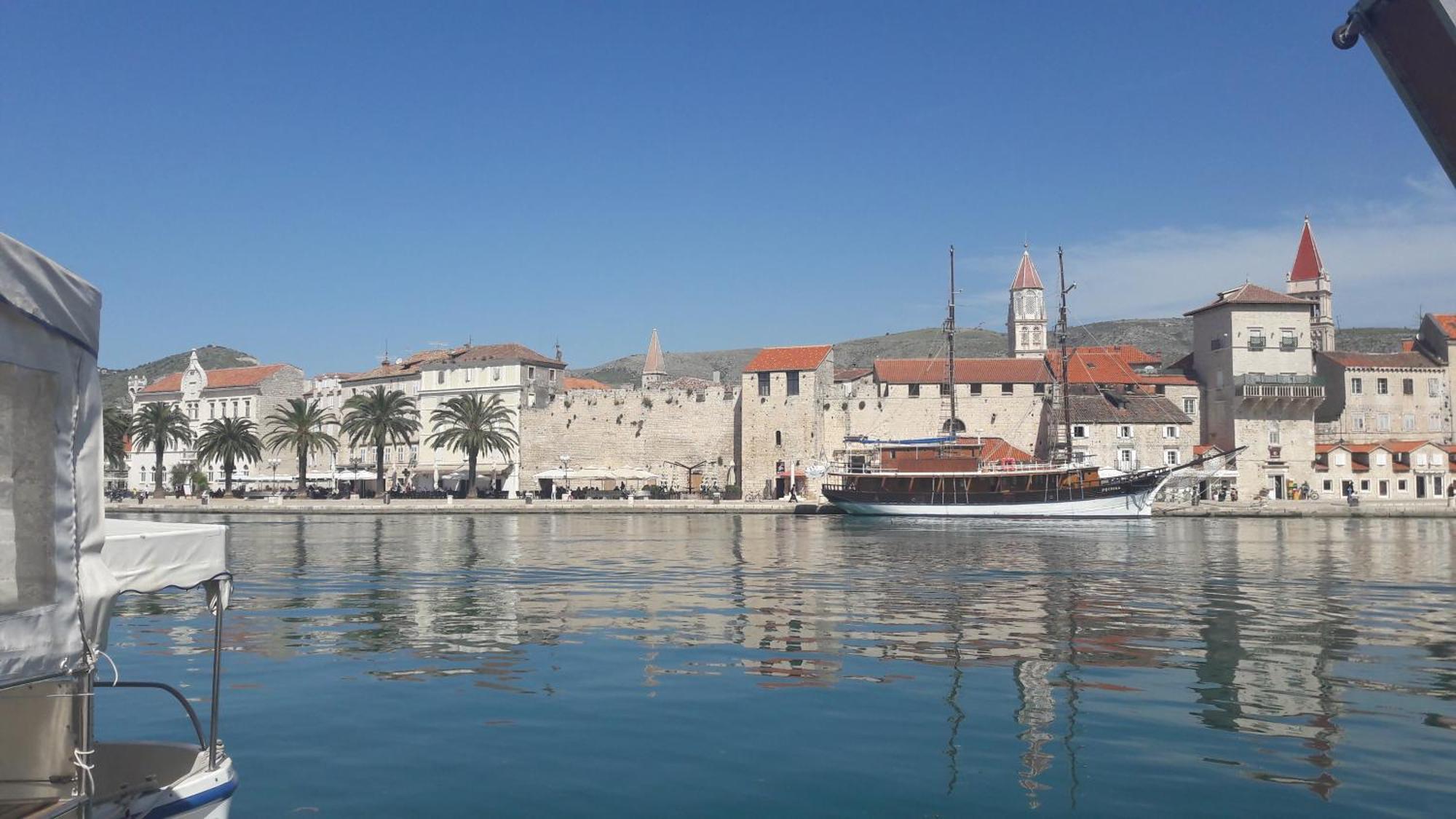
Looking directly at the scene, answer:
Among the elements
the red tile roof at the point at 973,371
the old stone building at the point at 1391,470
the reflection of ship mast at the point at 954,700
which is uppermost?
the red tile roof at the point at 973,371

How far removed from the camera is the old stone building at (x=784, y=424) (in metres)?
56.4

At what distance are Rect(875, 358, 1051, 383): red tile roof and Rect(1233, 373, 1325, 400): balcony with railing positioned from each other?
30.3 feet

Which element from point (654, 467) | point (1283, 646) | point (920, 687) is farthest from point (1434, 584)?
point (654, 467)

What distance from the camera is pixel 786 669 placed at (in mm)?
10562

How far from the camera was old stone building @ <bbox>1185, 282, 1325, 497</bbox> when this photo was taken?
54.2 meters

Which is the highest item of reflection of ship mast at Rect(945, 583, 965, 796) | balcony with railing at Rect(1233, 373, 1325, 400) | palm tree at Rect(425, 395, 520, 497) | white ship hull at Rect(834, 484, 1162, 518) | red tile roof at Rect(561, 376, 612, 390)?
red tile roof at Rect(561, 376, 612, 390)

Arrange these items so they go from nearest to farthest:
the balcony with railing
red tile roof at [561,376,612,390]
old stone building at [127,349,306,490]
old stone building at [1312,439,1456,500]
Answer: old stone building at [1312,439,1456,500] → the balcony with railing → old stone building at [127,349,306,490] → red tile roof at [561,376,612,390]

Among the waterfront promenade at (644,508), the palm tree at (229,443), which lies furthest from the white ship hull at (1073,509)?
the palm tree at (229,443)

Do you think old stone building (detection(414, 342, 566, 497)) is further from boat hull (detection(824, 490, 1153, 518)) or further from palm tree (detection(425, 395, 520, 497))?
boat hull (detection(824, 490, 1153, 518))

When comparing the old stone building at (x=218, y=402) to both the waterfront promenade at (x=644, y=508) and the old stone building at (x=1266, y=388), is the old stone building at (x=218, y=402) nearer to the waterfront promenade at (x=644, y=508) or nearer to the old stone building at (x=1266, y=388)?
the waterfront promenade at (x=644, y=508)

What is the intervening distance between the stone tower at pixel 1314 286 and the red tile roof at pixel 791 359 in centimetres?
3337

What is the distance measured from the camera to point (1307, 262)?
7112 centimetres

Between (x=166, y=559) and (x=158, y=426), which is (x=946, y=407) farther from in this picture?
(x=166, y=559)

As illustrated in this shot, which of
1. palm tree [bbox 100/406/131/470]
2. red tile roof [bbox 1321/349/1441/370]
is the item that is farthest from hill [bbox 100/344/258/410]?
red tile roof [bbox 1321/349/1441/370]
